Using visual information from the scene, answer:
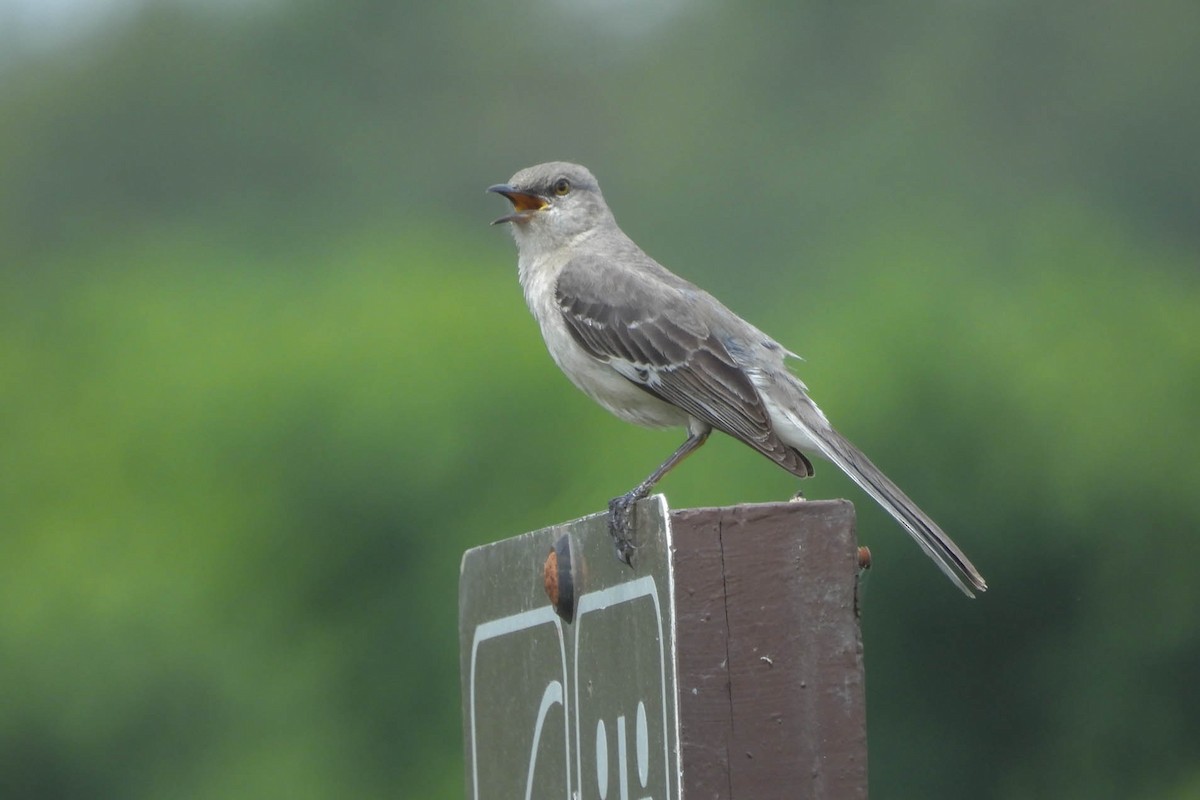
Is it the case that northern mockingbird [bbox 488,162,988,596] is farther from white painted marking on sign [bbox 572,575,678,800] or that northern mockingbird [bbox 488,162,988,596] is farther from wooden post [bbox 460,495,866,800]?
wooden post [bbox 460,495,866,800]

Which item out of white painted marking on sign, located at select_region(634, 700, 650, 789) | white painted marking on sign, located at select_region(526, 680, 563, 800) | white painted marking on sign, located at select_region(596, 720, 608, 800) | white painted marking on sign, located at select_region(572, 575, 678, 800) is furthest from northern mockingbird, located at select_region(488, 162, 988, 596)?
white painted marking on sign, located at select_region(634, 700, 650, 789)

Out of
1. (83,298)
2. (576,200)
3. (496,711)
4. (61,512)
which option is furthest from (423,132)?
(496,711)

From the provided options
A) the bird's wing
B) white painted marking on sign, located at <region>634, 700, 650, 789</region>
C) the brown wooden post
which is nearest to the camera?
the brown wooden post

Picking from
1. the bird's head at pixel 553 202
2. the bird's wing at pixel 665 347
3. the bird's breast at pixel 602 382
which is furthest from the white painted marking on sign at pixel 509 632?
the bird's head at pixel 553 202

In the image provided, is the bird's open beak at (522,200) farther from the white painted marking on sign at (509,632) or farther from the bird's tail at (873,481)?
the white painted marking on sign at (509,632)

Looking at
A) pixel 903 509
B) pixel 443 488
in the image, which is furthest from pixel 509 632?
pixel 443 488

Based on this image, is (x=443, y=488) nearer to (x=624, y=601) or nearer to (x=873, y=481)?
(x=873, y=481)

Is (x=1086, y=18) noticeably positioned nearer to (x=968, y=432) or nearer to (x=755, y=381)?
(x=968, y=432)

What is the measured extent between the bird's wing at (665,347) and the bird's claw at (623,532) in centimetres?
186

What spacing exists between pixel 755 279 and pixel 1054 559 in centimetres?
1299

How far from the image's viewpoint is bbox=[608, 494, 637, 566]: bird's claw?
3229mm

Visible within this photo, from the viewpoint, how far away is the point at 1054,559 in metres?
12.8

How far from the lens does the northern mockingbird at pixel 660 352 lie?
534 centimetres

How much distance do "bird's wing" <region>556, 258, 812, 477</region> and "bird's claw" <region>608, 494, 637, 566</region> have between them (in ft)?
6.12
